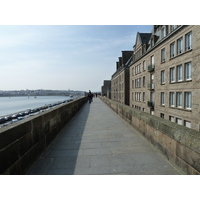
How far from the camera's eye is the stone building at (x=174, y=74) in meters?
16.9

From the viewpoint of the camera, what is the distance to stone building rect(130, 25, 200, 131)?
16.9 meters

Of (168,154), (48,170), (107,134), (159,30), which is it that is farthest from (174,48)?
(48,170)

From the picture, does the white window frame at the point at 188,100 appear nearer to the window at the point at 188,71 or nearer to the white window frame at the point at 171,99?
the window at the point at 188,71

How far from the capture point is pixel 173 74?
20969 millimetres

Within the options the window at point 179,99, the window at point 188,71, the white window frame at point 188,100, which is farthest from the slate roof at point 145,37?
the white window frame at point 188,100

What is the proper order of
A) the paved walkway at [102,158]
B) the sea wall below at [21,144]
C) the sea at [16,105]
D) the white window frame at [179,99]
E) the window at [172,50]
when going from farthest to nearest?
the sea at [16,105] < the window at [172,50] < the white window frame at [179,99] < the paved walkway at [102,158] < the sea wall below at [21,144]

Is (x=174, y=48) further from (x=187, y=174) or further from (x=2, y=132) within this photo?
(x=2, y=132)

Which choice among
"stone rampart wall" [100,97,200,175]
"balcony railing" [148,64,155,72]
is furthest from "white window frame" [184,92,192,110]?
"stone rampart wall" [100,97,200,175]

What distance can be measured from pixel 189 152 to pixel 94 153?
6.69ft

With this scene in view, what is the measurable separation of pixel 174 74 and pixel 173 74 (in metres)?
0.50

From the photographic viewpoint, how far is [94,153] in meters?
3.87

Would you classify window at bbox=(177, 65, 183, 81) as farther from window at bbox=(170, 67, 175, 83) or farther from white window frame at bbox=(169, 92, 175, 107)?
white window frame at bbox=(169, 92, 175, 107)

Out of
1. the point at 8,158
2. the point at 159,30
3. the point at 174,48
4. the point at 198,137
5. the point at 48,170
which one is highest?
the point at 159,30

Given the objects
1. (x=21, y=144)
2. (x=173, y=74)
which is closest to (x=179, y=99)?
(x=173, y=74)
